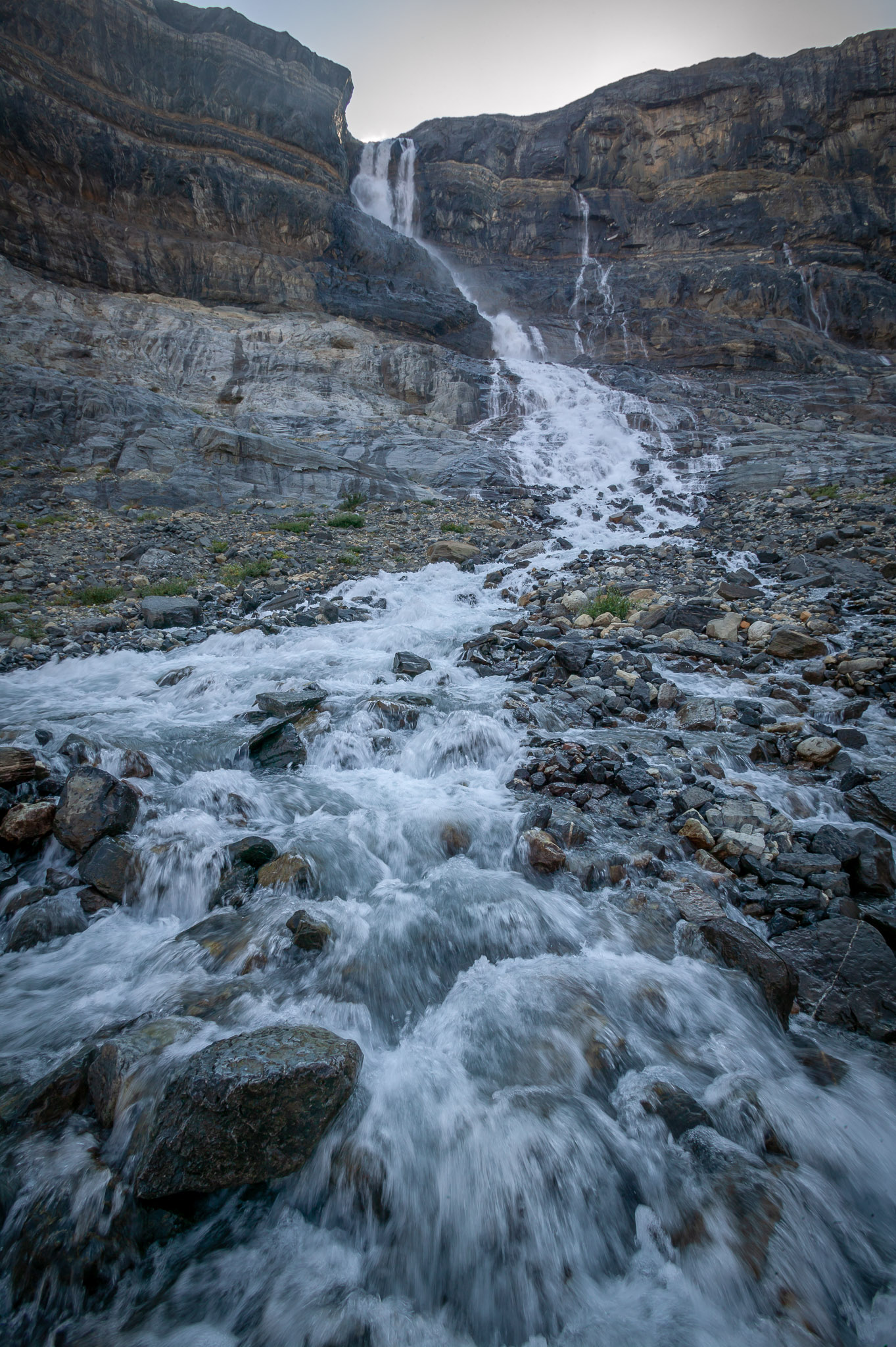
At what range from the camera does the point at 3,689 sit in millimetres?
5840

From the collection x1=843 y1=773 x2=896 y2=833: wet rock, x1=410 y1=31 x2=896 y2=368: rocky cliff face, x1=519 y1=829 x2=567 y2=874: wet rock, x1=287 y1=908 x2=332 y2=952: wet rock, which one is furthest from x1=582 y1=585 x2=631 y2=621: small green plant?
x1=410 y1=31 x2=896 y2=368: rocky cliff face

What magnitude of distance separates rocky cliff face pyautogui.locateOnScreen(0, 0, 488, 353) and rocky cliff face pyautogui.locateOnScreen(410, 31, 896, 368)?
7.43 metres

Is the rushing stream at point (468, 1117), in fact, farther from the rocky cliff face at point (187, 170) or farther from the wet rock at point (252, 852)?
the rocky cliff face at point (187, 170)

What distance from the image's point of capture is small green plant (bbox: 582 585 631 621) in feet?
25.8

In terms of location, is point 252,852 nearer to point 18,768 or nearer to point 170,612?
point 18,768

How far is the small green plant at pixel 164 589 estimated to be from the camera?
8969mm

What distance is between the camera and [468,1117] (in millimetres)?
2303

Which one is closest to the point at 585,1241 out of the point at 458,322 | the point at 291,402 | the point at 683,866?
the point at 683,866

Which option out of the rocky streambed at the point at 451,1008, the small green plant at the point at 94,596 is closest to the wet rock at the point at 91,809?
the rocky streambed at the point at 451,1008

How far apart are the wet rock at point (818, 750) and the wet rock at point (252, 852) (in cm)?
409

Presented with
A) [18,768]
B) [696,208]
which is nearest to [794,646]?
[18,768]

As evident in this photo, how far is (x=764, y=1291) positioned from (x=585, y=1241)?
1.89 feet

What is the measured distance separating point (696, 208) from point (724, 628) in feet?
119

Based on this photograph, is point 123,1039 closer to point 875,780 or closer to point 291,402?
point 875,780
